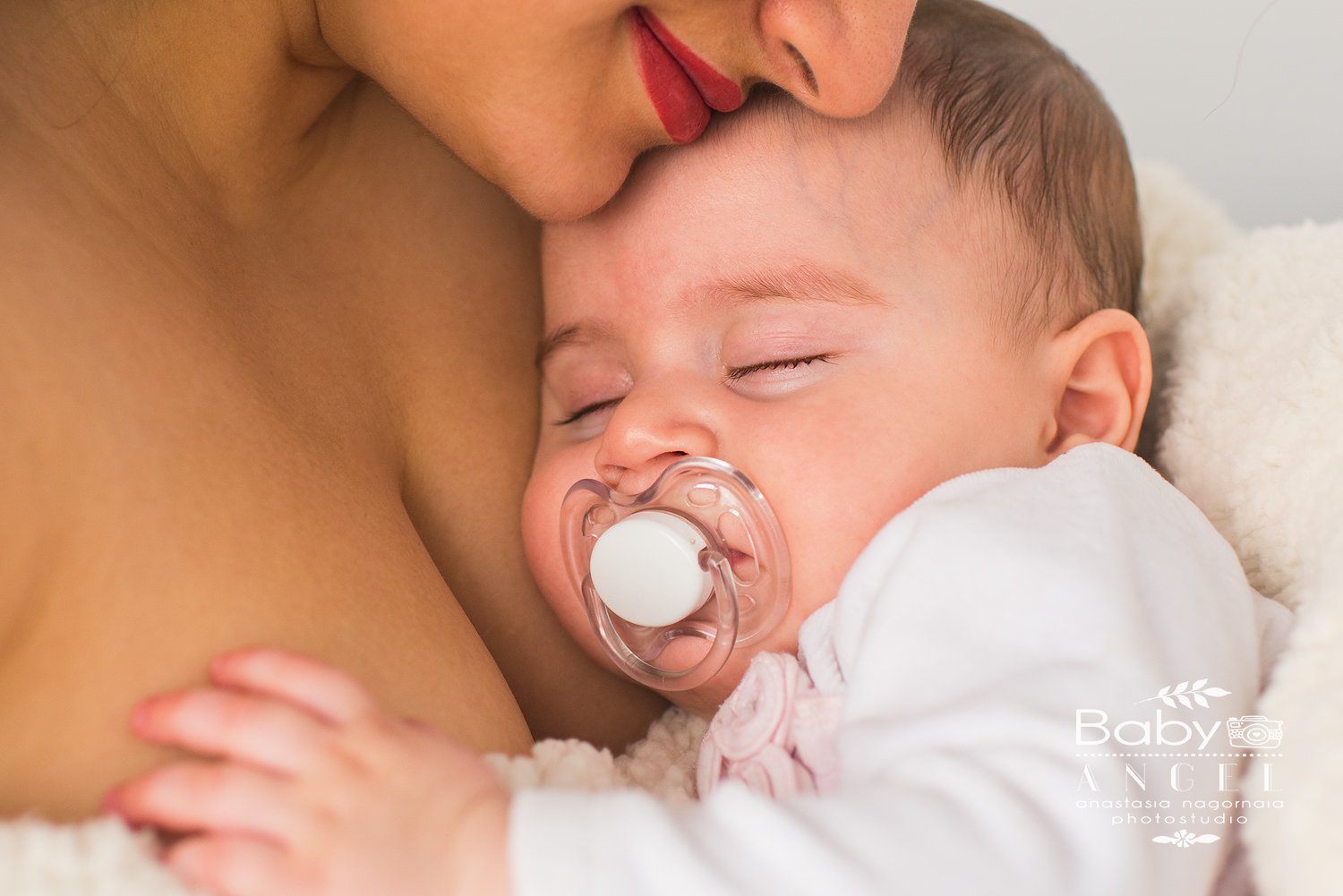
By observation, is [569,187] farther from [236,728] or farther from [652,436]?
[236,728]

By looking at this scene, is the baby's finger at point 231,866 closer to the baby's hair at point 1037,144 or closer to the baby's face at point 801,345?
the baby's face at point 801,345

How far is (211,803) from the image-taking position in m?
0.75

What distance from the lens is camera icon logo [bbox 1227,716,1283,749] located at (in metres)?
0.84

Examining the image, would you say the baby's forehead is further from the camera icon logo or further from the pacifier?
the camera icon logo

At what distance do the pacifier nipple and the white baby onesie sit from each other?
0.11 m

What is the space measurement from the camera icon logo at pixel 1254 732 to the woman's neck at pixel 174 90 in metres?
0.96

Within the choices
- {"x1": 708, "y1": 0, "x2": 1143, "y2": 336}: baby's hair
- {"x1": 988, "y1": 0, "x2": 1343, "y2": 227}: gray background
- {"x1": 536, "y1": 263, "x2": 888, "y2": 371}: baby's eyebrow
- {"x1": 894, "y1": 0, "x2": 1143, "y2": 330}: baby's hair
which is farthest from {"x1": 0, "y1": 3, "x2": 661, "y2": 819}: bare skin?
{"x1": 988, "y1": 0, "x2": 1343, "y2": 227}: gray background

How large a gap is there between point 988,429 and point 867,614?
0.31m

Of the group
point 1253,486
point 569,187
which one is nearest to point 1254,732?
point 1253,486

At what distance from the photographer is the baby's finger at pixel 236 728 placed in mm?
775

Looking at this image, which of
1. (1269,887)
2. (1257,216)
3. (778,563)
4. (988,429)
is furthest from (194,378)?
(1257,216)

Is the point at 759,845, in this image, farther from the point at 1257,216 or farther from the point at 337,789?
the point at 1257,216

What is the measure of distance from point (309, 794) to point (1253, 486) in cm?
94

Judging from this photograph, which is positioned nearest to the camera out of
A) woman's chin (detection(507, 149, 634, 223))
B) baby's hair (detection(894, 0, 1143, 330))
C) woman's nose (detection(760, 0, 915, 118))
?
woman's nose (detection(760, 0, 915, 118))
